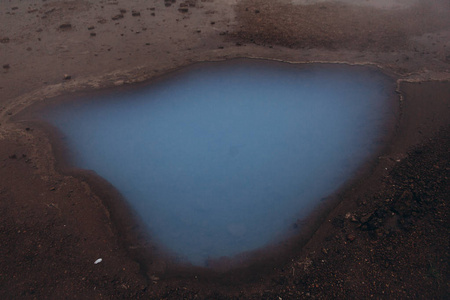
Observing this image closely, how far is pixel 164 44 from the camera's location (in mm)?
8992

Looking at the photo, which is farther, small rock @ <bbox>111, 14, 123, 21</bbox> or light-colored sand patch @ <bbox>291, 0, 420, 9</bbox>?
light-colored sand patch @ <bbox>291, 0, 420, 9</bbox>

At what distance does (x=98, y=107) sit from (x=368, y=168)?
568 centimetres

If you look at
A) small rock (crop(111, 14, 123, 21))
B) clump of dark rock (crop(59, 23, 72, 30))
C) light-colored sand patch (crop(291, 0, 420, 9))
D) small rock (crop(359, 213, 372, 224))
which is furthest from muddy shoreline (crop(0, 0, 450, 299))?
light-colored sand patch (crop(291, 0, 420, 9))

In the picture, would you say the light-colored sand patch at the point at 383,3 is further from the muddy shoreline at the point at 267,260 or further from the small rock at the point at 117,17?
the small rock at the point at 117,17

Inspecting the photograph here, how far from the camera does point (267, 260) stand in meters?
4.36

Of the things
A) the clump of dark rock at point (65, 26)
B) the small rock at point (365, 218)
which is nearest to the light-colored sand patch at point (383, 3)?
the clump of dark rock at point (65, 26)

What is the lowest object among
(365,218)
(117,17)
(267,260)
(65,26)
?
(267,260)

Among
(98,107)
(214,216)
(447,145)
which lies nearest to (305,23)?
(447,145)

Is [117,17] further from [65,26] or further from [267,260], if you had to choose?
[267,260]

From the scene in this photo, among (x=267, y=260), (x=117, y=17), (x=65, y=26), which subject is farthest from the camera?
(x=117, y=17)

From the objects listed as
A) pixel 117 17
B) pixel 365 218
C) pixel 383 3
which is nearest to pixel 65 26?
pixel 117 17

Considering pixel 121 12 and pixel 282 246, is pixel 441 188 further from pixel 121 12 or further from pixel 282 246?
pixel 121 12

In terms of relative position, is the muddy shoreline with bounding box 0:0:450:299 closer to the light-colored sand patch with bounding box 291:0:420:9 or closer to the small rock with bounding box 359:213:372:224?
the small rock with bounding box 359:213:372:224

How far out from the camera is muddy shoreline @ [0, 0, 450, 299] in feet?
13.0
